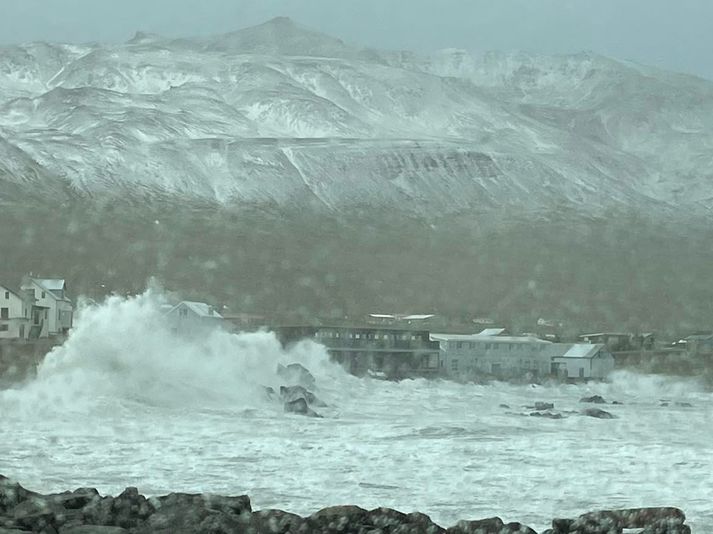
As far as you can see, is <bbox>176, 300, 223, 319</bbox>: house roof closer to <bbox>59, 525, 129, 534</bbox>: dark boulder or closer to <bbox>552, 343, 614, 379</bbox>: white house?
<bbox>552, 343, 614, 379</bbox>: white house

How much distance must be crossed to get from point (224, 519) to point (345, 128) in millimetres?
35590

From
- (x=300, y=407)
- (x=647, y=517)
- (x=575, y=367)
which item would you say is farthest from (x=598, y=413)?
(x=647, y=517)

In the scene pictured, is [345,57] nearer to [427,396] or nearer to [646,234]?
[646,234]

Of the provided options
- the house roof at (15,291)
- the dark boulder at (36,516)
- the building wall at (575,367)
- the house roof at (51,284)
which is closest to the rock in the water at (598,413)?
the building wall at (575,367)

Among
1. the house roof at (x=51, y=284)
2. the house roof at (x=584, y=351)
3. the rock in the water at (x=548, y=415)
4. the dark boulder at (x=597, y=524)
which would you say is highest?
the house roof at (x=51, y=284)

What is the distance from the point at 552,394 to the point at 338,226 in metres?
11.3

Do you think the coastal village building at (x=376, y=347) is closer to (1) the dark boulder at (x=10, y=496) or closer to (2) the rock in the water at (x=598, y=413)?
(2) the rock in the water at (x=598, y=413)

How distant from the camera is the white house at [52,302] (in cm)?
1355

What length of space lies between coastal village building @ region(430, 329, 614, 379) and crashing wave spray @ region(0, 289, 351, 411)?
1381mm

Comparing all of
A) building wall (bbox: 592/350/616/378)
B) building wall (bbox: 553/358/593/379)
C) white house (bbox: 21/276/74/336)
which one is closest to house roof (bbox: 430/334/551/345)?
building wall (bbox: 553/358/593/379)

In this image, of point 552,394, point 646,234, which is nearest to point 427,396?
point 552,394

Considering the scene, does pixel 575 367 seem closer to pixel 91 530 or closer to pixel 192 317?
pixel 192 317

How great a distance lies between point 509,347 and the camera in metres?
15.6

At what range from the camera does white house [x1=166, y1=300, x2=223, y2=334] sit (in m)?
Answer: 15.4
